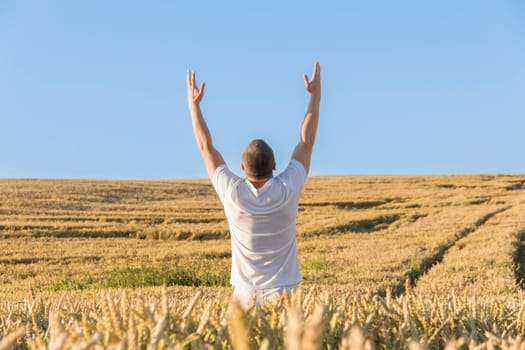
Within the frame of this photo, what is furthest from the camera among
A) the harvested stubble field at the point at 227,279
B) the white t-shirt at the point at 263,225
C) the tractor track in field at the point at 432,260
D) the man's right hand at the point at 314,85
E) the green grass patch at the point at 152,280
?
the green grass patch at the point at 152,280

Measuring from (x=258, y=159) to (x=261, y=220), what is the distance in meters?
0.41

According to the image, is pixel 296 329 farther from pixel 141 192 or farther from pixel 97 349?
pixel 141 192

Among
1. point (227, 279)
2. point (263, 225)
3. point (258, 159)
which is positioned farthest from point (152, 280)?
point (258, 159)

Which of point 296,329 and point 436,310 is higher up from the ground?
Answer: point 296,329

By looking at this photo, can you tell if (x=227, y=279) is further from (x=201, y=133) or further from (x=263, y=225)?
(x=263, y=225)

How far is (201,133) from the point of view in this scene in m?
4.38

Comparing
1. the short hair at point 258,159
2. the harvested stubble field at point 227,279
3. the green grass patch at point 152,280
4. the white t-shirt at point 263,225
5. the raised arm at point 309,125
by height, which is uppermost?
the raised arm at point 309,125

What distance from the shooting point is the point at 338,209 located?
37.6m

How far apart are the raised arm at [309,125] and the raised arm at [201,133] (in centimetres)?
60

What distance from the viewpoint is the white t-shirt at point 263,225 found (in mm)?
3857

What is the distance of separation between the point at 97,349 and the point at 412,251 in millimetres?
15571

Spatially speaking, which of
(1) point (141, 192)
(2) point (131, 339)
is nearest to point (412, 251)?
(2) point (131, 339)

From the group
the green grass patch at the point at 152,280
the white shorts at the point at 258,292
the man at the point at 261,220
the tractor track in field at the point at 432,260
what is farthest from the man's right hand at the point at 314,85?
the green grass patch at the point at 152,280

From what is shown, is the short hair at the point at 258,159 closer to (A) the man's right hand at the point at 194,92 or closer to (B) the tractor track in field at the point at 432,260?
(A) the man's right hand at the point at 194,92
